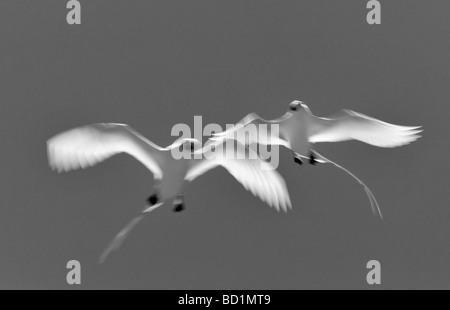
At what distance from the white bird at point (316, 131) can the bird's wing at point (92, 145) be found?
1320 millimetres

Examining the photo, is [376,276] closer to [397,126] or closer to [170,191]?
[397,126]

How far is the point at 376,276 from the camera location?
14.6m

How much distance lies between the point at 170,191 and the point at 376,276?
148 inches

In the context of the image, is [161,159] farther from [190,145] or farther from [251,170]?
[251,170]

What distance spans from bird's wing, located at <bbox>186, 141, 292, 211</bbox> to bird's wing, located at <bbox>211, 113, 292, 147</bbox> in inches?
18.3

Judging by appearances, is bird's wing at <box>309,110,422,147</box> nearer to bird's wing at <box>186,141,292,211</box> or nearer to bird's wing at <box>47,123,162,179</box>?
bird's wing at <box>186,141,292,211</box>

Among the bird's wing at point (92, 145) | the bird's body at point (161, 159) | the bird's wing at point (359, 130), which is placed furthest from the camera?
the bird's wing at point (359, 130)

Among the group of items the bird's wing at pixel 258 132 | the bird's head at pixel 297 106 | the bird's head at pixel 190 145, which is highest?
the bird's head at pixel 297 106

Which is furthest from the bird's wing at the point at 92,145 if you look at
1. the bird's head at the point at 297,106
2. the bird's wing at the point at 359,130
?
the bird's wing at the point at 359,130

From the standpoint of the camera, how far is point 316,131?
44.3 feet

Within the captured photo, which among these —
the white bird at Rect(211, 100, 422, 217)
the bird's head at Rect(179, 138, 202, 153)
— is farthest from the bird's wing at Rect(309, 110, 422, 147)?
the bird's head at Rect(179, 138, 202, 153)

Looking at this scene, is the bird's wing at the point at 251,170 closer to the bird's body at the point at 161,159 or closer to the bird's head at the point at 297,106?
the bird's body at the point at 161,159

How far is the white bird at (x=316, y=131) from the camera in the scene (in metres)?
13.0

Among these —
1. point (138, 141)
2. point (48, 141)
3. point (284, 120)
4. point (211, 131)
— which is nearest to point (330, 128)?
point (284, 120)
